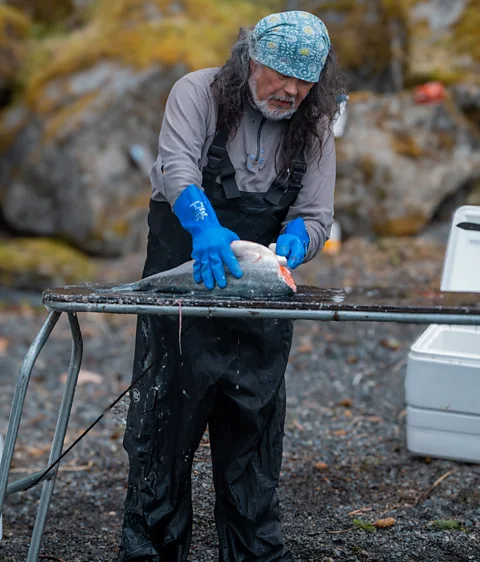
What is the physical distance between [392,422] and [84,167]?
573 cm

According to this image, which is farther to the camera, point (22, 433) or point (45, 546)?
point (22, 433)

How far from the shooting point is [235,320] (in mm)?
3221

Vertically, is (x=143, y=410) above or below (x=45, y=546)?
above

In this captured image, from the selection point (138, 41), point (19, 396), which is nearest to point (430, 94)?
point (138, 41)

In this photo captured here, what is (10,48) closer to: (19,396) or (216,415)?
(216,415)

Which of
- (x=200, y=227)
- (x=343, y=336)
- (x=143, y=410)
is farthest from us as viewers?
(x=343, y=336)

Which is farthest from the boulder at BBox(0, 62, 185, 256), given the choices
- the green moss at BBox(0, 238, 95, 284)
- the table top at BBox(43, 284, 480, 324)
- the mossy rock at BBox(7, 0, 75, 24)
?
the table top at BBox(43, 284, 480, 324)

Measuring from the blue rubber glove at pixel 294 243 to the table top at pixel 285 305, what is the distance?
0.21 meters

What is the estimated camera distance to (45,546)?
12.3ft

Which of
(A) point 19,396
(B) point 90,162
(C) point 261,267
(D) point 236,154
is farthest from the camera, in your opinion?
(B) point 90,162

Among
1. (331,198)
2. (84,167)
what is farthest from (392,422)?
(84,167)

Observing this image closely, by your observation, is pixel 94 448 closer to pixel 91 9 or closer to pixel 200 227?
pixel 200 227

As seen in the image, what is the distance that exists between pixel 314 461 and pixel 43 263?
5.17m

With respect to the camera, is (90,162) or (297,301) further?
(90,162)
